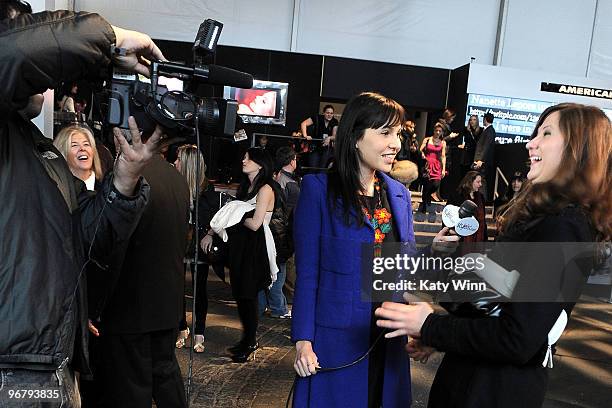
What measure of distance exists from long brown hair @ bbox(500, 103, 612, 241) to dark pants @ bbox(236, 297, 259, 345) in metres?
3.04

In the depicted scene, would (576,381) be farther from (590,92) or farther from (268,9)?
(268,9)

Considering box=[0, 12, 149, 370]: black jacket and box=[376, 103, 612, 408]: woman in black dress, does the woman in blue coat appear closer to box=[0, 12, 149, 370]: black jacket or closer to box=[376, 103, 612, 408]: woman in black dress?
box=[376, 103, 612, 408]: woman in black dress

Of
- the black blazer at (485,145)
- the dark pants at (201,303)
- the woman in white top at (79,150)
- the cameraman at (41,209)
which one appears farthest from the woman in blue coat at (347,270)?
the black blazer at (485,145)

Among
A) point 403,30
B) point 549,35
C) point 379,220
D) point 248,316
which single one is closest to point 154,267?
point 379,220

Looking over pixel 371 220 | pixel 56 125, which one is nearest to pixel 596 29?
pixel 56 125

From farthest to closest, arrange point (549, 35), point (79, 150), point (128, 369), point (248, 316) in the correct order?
point (549, 35), point (248, 316), point (79, 150), point (128, 369)

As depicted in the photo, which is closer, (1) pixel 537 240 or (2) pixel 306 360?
(1) pixel 537 240

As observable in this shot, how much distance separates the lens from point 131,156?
1351 millimetres

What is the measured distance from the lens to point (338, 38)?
45.5 ft

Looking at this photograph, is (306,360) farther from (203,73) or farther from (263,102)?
(263,102)

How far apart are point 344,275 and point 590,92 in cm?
1372

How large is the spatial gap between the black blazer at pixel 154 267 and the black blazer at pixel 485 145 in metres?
9.46

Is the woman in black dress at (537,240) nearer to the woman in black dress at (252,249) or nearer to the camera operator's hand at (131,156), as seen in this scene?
the camera operator's hand at (131,156)

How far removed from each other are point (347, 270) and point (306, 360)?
35 centimetres
